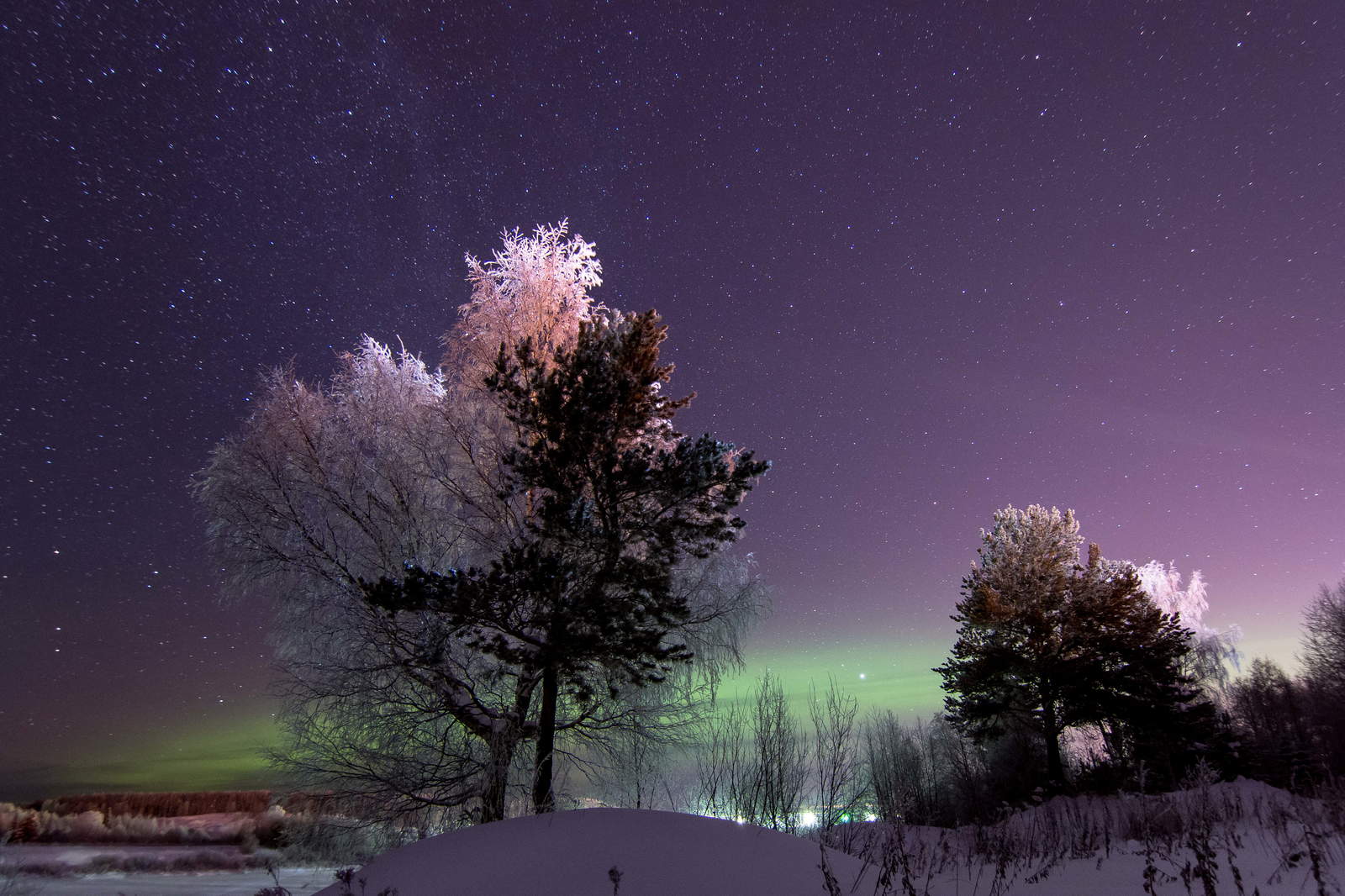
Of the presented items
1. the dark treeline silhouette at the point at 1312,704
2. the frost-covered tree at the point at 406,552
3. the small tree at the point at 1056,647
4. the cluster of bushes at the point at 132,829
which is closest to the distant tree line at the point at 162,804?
the cluster of bushes at the point at 132,829

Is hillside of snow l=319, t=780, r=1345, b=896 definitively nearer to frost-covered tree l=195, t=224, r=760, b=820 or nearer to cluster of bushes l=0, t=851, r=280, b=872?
frost-covered tree l=195, t=224, r=760, b=820

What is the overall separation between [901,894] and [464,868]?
3181 millimetres

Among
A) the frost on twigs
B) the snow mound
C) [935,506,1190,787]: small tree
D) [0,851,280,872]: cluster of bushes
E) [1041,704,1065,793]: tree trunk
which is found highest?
the frost on twigs

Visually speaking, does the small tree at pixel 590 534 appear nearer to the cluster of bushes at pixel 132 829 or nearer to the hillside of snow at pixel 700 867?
the hillside of snow at pixel 700 867

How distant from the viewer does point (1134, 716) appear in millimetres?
19812

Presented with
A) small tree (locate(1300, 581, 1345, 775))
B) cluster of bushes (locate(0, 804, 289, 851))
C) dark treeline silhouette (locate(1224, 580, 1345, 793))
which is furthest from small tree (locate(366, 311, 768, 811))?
small tree (locate(1300, 581, 1345, 775))

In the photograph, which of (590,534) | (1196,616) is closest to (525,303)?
(590,534)

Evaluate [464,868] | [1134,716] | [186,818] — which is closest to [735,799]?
[464,868]

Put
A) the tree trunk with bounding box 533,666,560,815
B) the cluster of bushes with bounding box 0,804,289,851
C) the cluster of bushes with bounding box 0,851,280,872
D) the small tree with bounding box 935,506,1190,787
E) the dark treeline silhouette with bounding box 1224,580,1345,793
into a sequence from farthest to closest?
1. the dark treeline silhouette with bounding box 1224,580,1345,793
2. the small tree with bounding box 935,506,1190,787
3. the cluster of bushes with bounding box 0,804,289,851
4. the cluster of bushes with bounding box 0,851,280,872
5. the tree trunk with bounding box 533,666,560,815

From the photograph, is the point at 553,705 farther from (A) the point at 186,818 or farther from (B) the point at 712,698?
(A) the point at 186,818

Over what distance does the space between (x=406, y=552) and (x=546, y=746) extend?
4285 mm

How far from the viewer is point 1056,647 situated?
20.7 meters

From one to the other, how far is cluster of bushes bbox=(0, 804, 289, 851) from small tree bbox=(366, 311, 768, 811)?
10067 millimetres

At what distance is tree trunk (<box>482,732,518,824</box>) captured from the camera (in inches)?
375
